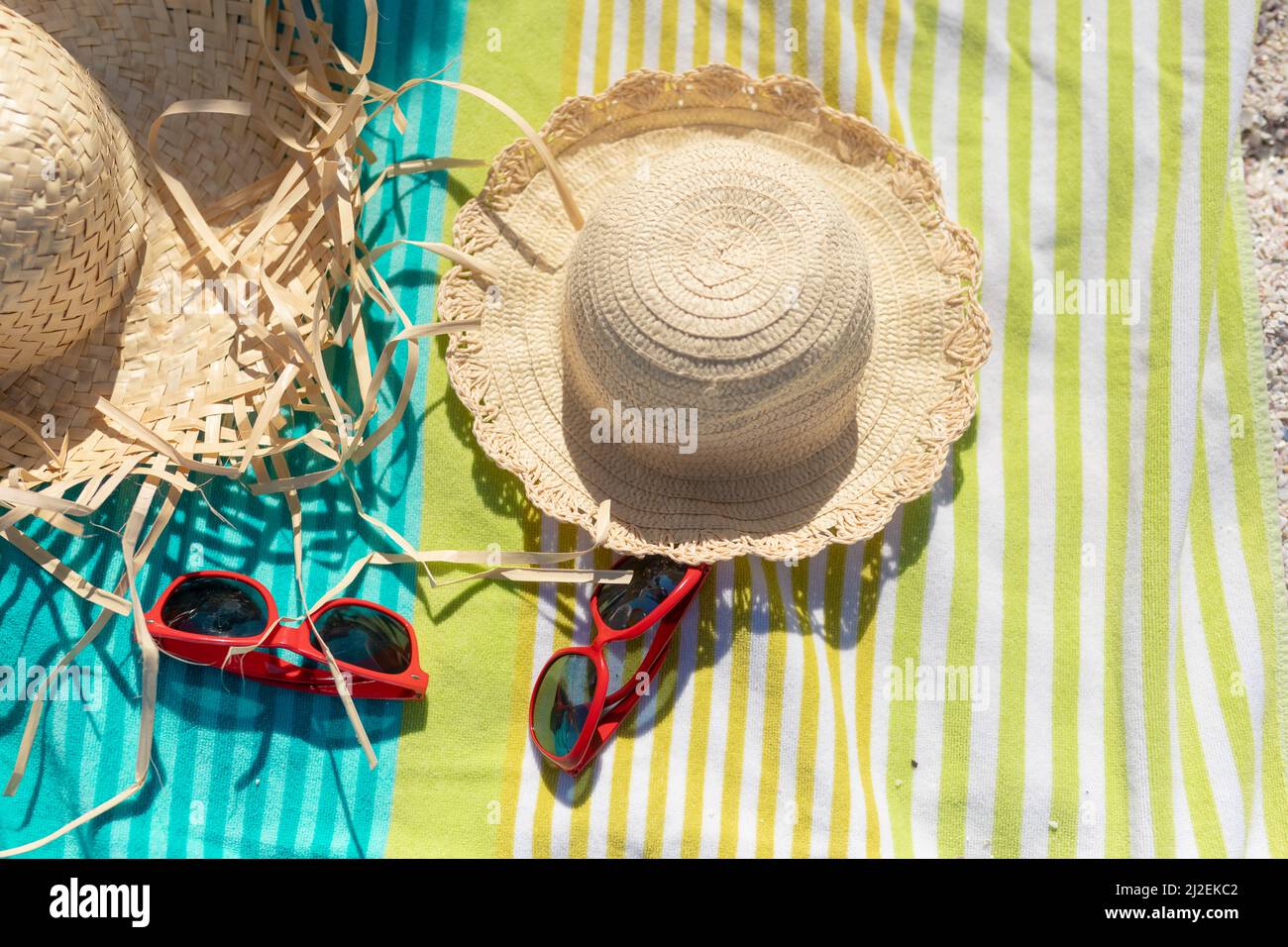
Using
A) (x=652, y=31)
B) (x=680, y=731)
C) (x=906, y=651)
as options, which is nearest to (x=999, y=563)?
(x=906, y=651)

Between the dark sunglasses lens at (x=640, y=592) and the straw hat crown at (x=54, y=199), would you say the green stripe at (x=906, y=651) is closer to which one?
the dark sunglasses lens at (x=640, y=592)

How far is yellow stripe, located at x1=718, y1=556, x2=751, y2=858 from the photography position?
62.9 inches

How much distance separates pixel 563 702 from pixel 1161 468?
3.16 feet

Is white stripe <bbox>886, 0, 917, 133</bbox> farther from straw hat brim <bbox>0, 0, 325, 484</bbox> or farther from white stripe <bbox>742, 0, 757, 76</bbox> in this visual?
straw hat brim <bbox>0, 0, 325, 484</bbox>

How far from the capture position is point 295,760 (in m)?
1.59

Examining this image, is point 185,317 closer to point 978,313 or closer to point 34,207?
point 34,207

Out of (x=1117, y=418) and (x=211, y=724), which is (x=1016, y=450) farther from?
(x=211, y=724)

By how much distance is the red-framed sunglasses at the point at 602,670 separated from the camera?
61.2 inches

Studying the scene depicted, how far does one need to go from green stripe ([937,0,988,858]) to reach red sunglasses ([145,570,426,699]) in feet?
2.56

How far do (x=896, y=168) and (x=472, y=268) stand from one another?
634 mm

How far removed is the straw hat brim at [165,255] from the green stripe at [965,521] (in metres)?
1.00

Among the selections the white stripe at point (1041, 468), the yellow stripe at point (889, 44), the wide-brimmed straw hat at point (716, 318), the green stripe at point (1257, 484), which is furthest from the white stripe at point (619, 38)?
the green stripe at point (1257, 484)

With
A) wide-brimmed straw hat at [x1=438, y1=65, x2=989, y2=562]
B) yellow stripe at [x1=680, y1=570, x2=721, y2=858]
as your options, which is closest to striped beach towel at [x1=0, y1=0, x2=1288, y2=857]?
yellow stripe at [x1=680, y1=570, x2=721, y2=858]

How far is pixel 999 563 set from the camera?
1663 millimetres
